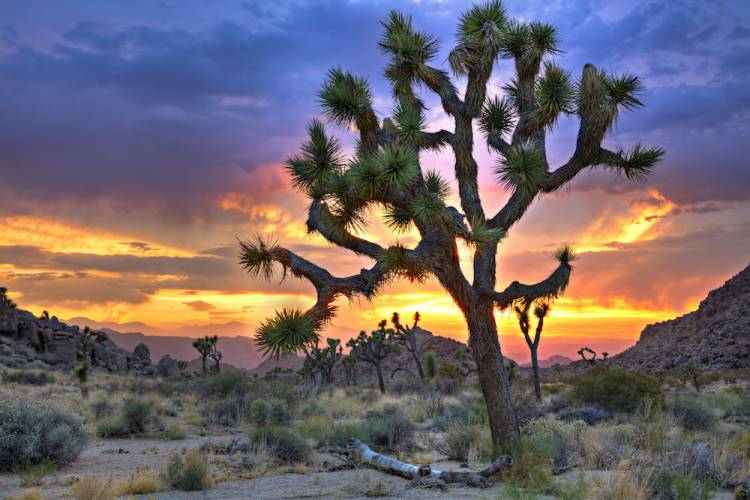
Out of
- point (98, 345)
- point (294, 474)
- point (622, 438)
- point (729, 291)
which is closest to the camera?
point (294, 474)

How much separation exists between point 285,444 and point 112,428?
722 centimetres

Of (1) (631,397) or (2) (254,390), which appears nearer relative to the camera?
(1) (631,397)

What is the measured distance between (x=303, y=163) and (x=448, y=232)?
3802 mm

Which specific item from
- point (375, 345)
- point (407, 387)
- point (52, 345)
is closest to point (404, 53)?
point (407, 387)

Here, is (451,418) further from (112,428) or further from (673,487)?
(673,487)

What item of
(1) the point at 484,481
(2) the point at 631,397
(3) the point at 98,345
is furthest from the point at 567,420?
(3) the point at 98,345

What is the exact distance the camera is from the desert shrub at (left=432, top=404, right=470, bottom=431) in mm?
20406

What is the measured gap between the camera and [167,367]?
63.2m

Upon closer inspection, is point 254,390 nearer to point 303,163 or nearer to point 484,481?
point 303,163

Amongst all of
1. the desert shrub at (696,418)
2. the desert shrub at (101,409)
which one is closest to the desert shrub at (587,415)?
the desert shrub at (696,418)

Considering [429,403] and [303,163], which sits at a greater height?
[303,163]

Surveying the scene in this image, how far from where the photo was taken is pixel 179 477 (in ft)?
38.5

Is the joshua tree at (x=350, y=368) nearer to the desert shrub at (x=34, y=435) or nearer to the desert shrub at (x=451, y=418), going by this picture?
the desert shrub at (x=451, y=418)

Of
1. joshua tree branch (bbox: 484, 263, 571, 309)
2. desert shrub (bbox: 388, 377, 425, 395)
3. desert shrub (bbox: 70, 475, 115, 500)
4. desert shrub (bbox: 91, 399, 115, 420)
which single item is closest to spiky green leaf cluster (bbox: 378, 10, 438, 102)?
joshua tree branch (bbox: 484, 263, 571, 309)
